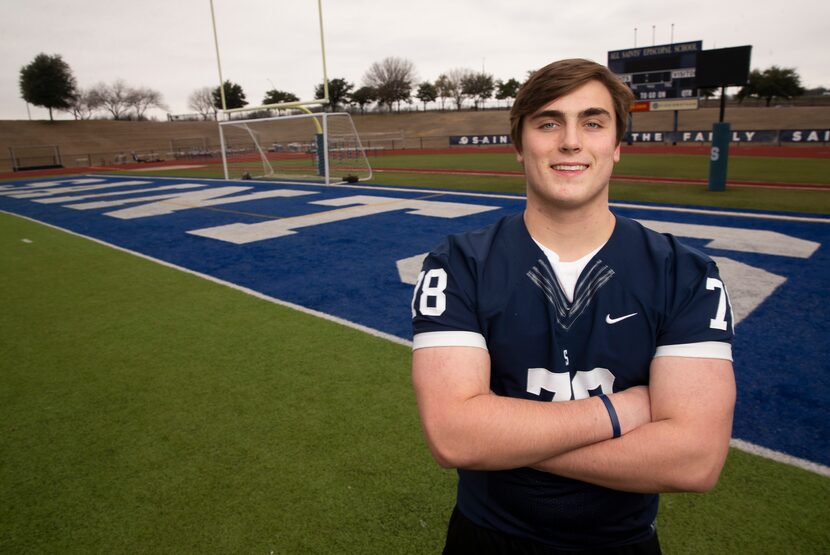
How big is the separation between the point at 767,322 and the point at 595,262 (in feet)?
13.9

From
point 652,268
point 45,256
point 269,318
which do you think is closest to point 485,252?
point 652,268

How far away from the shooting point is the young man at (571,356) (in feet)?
4.30

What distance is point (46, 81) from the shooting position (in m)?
56.2

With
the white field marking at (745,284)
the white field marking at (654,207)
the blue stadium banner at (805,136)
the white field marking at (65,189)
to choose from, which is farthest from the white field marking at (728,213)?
the blue stadium banner at (805,136)

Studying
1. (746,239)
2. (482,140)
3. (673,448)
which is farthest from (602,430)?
(482,140)

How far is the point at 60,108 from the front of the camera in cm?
5881

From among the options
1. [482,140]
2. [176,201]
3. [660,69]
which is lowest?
[176,201]

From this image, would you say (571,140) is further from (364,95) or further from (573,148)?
(364,95)

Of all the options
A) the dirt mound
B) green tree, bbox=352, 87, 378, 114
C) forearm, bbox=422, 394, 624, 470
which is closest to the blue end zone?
forearm, bbox=422, 394, 624, 470

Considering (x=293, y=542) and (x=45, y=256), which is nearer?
(x=293, y=542)

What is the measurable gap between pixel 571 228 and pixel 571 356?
0.37 m

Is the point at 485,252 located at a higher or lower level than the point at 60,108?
lower

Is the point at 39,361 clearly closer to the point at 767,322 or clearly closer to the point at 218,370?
the point at 218,370

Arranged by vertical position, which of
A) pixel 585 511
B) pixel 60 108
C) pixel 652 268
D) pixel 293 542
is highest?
pixel 60 108
